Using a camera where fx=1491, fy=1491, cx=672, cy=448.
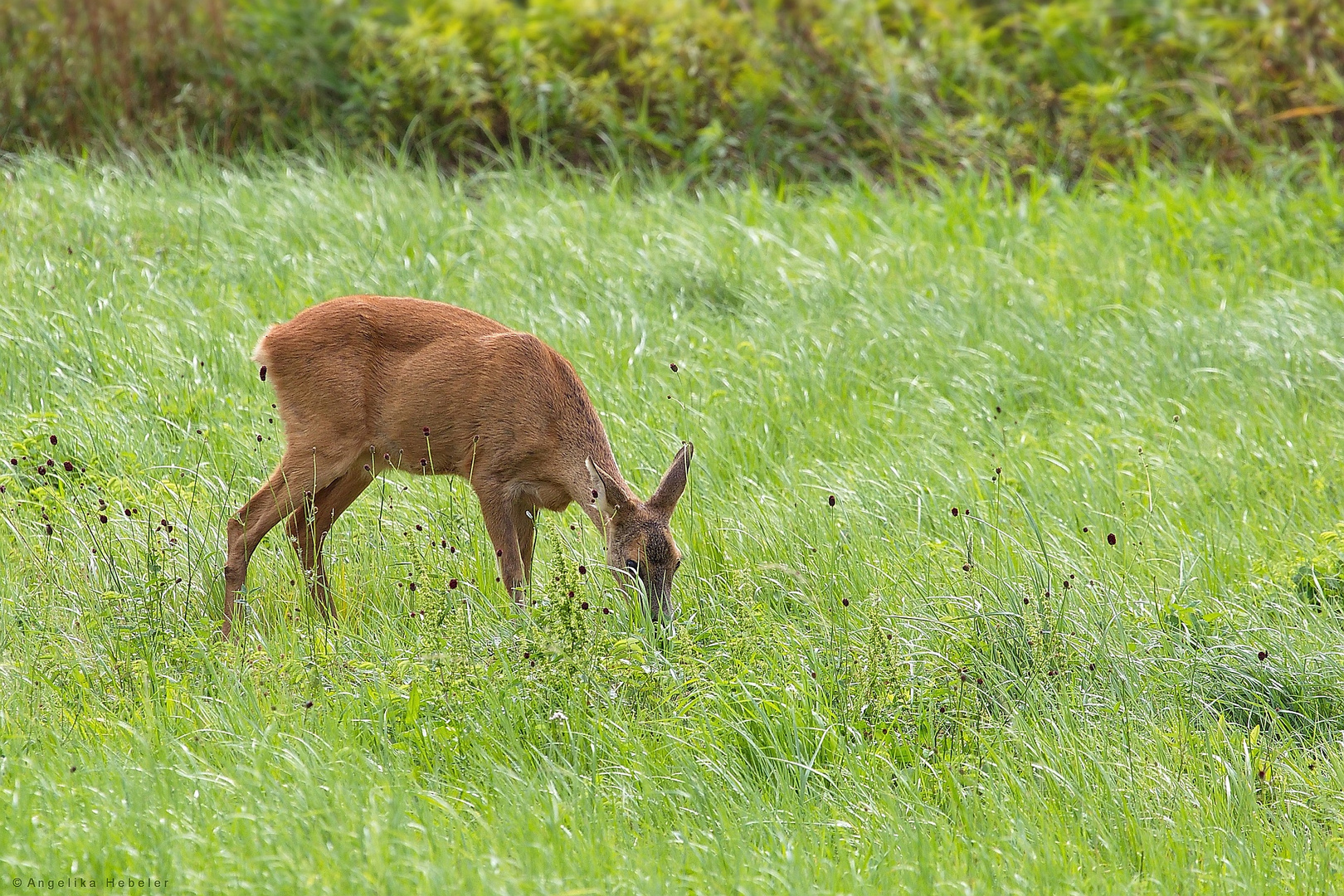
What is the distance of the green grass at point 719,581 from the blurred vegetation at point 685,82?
1629 mm

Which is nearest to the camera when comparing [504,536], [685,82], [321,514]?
[504,536]

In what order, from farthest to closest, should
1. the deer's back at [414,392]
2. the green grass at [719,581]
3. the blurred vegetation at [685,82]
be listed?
1. the blurred vegetation at [685,82]
2. the deer's back at [414,392]
3. the green grass at [719,581]

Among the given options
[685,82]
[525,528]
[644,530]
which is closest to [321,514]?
[525,528]

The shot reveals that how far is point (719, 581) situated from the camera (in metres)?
5.14

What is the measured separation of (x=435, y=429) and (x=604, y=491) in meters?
0.66

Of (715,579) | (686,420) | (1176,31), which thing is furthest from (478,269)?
(1176,31)

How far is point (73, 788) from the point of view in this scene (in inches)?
139

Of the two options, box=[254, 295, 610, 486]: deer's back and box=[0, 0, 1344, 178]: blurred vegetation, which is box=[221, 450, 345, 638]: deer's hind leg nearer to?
box=[254, 295, 610, 486]: deer's back

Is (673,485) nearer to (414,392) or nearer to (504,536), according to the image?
(504,536)

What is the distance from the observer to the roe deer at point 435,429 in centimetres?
501

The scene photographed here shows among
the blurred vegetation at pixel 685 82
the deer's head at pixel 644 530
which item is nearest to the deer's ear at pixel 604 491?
the deer's head at pixel 644 530

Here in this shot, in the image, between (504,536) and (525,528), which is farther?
(525,528)

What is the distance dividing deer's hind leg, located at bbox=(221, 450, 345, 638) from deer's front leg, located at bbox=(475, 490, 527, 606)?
1.69 ft

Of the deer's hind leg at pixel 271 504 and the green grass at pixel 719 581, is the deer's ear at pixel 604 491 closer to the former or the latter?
the green grass at pixel 719 581
